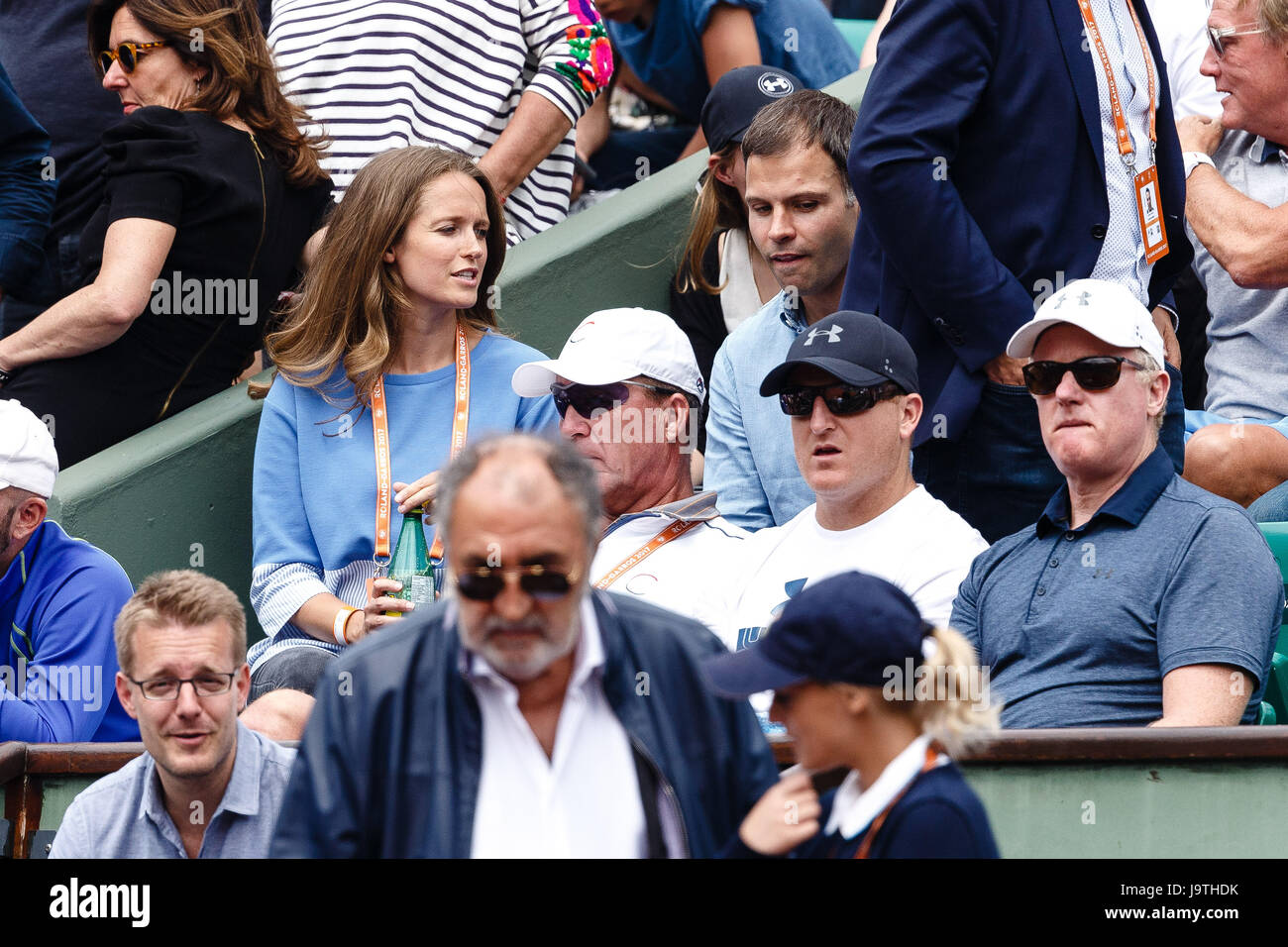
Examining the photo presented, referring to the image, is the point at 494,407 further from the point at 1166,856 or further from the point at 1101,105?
the point at 1166,856

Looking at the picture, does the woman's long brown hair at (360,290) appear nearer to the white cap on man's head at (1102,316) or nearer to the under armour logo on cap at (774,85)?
the under armour logo on cap at (774,85)

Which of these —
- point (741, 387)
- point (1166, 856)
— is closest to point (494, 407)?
point (741, 387)

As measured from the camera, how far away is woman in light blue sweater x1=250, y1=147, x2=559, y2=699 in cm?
463

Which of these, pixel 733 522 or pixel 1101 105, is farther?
pixel 733 522

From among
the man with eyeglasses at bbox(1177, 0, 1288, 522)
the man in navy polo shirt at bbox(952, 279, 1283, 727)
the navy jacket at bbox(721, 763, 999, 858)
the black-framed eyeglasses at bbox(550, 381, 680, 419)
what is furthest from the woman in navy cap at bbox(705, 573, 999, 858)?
the man with eyeglasses at bbox(1177, 0, 1288, 522)

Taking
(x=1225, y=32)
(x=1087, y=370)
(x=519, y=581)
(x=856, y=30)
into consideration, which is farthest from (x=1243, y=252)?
(x=856, y=30)

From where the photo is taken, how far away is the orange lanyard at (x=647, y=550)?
4184 millimetres

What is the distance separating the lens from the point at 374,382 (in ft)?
15.6

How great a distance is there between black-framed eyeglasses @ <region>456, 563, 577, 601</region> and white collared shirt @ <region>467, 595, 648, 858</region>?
96 millimetres

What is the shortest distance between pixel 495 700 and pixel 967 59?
2390 mm

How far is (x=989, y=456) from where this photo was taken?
4293 mm

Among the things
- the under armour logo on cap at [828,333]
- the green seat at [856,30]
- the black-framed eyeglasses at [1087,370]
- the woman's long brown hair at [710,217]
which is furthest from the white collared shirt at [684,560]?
the green seat at [856,30]

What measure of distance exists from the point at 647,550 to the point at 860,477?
580mm

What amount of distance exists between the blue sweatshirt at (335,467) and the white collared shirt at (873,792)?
7.84 feet
